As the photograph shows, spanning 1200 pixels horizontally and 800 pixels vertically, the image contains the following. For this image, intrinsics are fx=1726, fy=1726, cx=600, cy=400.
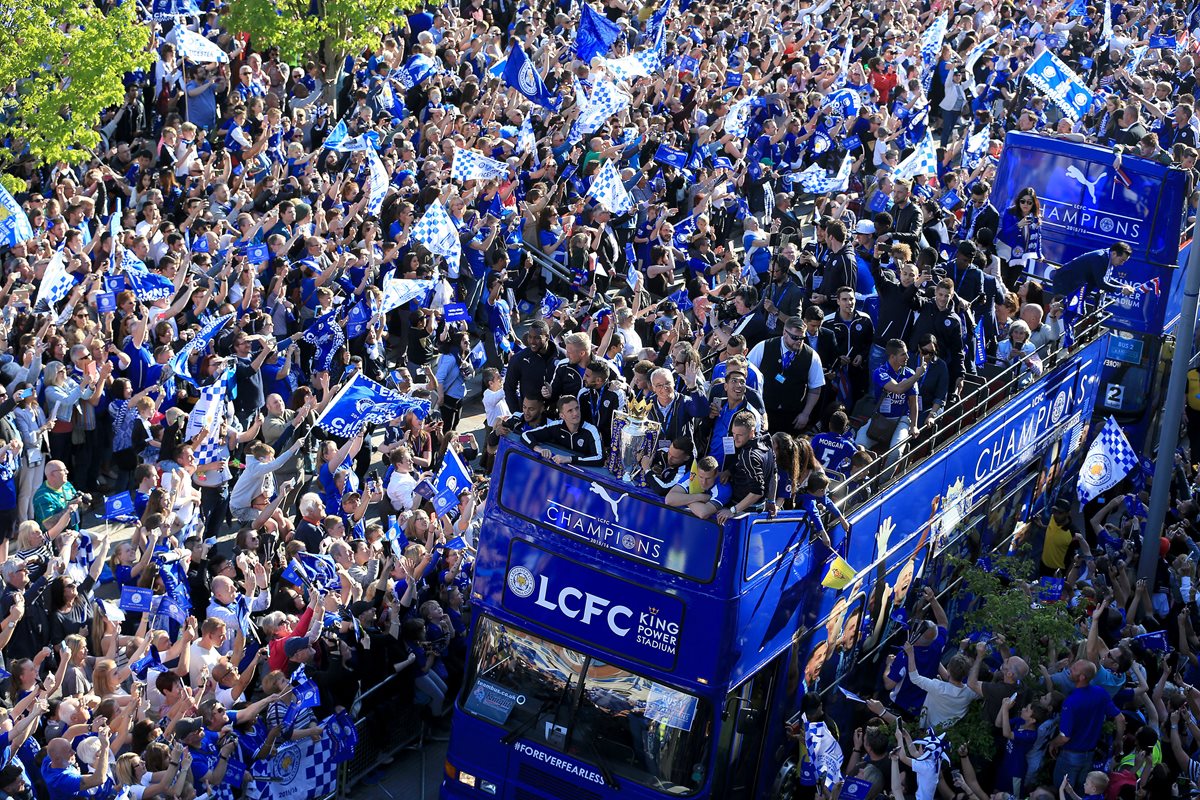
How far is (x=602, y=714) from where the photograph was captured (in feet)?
41.7

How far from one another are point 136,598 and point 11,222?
19.1 ft

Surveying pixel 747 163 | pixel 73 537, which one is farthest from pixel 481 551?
pixel 747 163

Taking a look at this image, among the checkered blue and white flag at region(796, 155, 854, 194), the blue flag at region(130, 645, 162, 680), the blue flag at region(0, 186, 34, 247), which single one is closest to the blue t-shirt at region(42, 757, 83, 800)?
the blue flag at region(130, 645, 162, 680)

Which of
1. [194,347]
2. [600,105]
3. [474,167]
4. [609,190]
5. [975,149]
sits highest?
[975,149]

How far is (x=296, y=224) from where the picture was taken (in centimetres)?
2012

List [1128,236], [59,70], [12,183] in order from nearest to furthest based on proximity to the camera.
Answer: [1128,236]
[12,183]
[59,70]

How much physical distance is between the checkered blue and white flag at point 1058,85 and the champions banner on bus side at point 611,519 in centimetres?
1661

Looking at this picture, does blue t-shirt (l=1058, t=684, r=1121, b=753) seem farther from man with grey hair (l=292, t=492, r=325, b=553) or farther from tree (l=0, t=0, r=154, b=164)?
tree (l=0, t=0, r=154, b=164)

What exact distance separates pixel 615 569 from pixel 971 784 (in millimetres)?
3252

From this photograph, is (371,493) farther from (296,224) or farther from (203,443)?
(296,224)

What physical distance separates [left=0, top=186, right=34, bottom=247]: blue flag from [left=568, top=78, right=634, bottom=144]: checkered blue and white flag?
342 inches

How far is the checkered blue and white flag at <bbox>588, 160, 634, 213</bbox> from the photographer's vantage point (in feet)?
73.0

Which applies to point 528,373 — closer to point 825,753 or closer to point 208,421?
point 208,421

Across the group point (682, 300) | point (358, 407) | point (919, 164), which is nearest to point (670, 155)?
point (919, 164)
